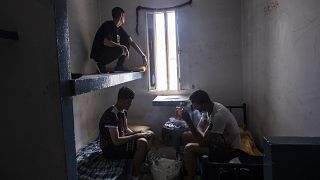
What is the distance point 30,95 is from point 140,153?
6.50ft

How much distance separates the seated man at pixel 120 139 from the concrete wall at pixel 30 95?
161cm

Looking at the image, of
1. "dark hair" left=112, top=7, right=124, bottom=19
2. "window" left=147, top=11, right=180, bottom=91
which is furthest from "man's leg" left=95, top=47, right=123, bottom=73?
"window" left=147, top=11, right=180, bottom=91

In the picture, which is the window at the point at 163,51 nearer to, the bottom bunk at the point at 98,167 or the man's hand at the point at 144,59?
the man's hand at the point at 144,59

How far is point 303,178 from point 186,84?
13.2 ft

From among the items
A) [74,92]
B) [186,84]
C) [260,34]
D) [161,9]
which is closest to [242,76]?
[186,84]

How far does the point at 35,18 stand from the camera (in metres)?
1.64

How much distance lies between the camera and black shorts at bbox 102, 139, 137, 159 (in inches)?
134

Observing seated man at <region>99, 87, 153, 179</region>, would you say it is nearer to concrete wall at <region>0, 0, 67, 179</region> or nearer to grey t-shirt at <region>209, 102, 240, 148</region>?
grey t-shirt at <region>209, 102, 240, 148</region>

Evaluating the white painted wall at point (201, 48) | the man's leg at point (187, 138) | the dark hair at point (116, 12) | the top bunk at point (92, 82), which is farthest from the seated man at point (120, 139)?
the white painted wall at point (201, 48)

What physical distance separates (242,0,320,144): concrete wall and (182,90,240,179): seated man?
0.48m

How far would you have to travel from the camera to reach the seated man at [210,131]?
3.37 m

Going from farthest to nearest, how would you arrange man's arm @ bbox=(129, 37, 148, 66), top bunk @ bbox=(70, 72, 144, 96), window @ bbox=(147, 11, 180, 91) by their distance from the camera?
1. window @ bbox=(147, 11, 180, 91)
2. man's arm @ bbox=(129, 37, 148, 66)
3. top bunk @ bbox=(70, 72, 144, 96)

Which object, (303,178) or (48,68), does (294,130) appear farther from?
(48,68)

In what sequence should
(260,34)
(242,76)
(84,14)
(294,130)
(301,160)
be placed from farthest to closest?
(242,76) < (84,14) < (260,34) < (294,130) < (301,160)
